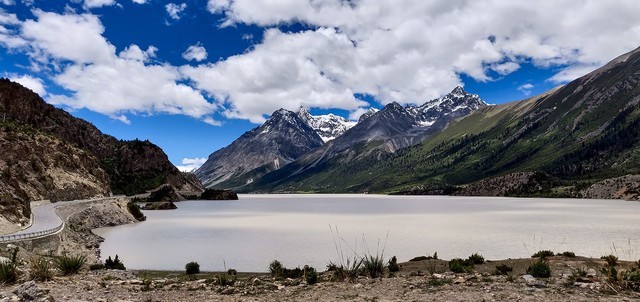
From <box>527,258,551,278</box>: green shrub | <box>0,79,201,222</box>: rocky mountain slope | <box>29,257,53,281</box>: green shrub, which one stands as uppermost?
<box>0,79,201,222</box>: rocky mountain slope

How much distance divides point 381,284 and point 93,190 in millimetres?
132110

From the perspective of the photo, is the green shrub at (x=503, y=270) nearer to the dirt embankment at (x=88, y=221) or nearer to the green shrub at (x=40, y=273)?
the green shrub at (x=40, y=273)

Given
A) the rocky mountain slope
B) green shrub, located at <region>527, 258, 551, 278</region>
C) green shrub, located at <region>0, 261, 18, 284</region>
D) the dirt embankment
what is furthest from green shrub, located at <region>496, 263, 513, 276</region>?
the rocky mountain slope

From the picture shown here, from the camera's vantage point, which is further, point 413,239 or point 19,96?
point 19,96

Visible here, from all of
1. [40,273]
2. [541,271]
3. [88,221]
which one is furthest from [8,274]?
[88,221]

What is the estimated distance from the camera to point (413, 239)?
5806cm

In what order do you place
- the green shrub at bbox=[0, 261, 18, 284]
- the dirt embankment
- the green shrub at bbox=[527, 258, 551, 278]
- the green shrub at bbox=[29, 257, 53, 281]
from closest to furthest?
the green shrub at bbox=[0, 261, 18, 284] < the green shrub at bbox=[29, 257, 53, 281] < the green shrub at bbox=[527, 258, 551, 278] < the dirt embankment

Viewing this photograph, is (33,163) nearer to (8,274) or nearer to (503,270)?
(8,274)

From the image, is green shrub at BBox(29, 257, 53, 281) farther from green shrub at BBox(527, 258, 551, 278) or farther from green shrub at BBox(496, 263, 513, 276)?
green shrub at BBox(527, 258, 551, 278)

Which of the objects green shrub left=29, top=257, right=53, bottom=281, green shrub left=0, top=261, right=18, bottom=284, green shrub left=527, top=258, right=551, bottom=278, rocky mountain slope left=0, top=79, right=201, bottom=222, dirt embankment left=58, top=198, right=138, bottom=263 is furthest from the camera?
rocky mountain slope left=0, top=79, right=201, bottom=222

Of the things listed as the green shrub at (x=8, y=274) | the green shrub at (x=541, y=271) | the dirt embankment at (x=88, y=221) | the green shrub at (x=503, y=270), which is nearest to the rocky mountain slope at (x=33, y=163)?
the dirt embankment at (x=88, y=221)

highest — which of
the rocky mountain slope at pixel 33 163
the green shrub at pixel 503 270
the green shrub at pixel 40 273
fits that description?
the rocky mountain slope at pixel 33 163

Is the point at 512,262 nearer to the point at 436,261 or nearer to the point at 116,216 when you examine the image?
the point at 436,261

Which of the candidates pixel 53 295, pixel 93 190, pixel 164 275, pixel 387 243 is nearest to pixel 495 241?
pixel 387 243
